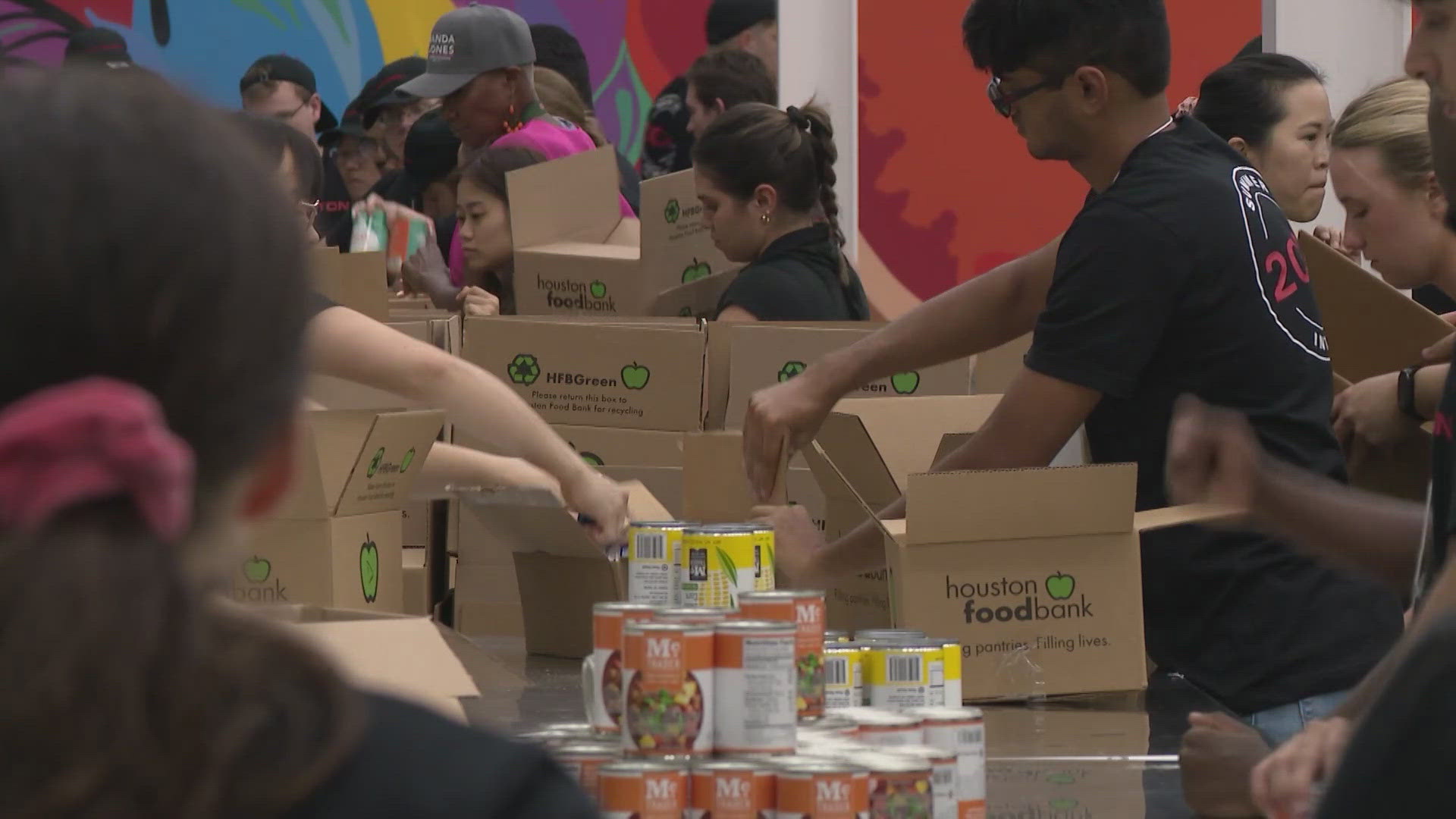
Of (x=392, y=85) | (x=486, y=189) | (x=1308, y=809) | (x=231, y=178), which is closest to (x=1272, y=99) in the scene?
(x=486, y=189)

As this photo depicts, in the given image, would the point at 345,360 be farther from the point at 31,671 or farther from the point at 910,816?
the point at 31,671

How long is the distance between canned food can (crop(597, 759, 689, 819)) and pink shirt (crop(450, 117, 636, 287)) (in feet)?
10.6

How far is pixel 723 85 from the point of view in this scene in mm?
5328

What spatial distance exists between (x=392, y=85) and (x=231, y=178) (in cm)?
589

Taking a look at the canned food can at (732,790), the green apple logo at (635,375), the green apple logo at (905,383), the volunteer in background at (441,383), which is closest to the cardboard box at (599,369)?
the green apple logo at (635,375)

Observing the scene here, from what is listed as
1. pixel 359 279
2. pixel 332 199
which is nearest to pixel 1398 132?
pixel 359 279

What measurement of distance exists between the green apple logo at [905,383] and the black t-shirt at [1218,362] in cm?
125

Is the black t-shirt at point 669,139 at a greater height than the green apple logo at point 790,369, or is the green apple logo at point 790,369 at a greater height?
the black t-shirt at point 669,139

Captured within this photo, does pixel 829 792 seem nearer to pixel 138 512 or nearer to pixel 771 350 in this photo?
pixel 138 512

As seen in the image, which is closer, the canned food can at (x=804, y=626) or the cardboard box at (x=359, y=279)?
the canned food can at (x=804, y=626)

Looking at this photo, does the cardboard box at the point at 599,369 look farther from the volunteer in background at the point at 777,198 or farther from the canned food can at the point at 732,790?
the canned food can at the point at 732,790

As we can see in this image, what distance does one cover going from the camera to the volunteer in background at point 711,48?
239 inches

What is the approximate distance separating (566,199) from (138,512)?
3789 millimetres

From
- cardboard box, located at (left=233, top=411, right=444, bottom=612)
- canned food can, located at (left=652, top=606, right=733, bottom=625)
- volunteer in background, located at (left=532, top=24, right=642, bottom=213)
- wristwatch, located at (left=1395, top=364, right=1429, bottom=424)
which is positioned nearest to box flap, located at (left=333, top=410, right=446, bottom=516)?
cardboard box, located at (left=233, top=411, right=444, bottom=612)
